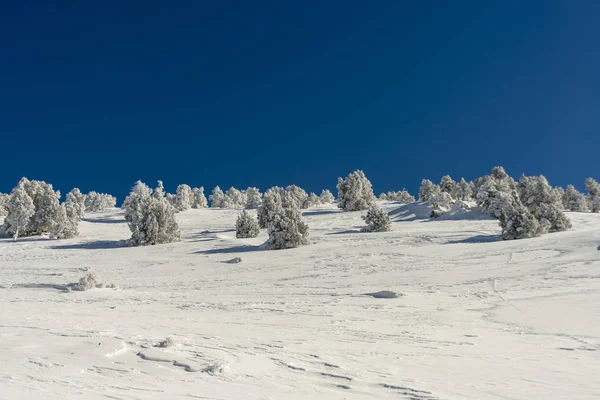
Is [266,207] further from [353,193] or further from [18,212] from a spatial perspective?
[18,212]

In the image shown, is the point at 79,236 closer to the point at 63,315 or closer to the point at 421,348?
the point at 63,315

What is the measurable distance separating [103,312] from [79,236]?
23433 millimetres

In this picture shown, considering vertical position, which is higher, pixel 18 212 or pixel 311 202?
pixel 311 202

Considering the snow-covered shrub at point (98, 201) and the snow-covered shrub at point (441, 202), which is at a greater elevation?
the snow-covered shrub at point (98, 201)

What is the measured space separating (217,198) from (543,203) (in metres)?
61.3

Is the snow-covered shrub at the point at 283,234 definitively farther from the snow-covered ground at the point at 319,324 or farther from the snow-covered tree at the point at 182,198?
the snow-covered tree at the point at 182,198

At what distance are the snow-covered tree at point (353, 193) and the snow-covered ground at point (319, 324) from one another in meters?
21.2

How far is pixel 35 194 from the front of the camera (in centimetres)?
3444

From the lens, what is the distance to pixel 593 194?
57.1m

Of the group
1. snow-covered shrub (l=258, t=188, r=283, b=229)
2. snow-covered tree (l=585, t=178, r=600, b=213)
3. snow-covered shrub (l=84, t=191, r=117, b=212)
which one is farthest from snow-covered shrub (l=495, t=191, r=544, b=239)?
snow-covered shrub (l=84, t=191, r=117, b=212)

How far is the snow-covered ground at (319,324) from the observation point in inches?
201

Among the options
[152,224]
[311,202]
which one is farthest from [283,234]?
[311,202]

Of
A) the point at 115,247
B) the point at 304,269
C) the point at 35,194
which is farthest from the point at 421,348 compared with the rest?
the point at 35,194

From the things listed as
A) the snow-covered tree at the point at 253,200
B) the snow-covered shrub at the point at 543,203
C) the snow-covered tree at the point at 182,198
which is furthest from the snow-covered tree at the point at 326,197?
the snow-covered shrub at the point at 543,203
